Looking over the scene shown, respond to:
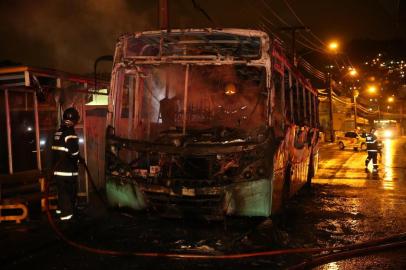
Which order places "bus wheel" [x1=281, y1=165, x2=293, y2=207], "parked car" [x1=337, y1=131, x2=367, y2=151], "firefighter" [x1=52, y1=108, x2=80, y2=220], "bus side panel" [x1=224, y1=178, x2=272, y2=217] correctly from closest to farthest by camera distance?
"bus side panel" [x1=224, y1=178, x2=272, y2=217] < "firefighter" [x1=52, y1=108, x2=80, y2=220] < "bus wheel" [x1=281, y1=165, x2=293, y2=207] < "parked car" [x1=337, y1=131, x2=367, y2=151]

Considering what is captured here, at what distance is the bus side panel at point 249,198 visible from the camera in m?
6.49

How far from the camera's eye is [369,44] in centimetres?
9775

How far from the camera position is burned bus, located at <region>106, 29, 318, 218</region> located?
652 cm

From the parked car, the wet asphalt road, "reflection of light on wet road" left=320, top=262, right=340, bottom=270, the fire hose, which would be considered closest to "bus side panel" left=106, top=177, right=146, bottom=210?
the wet asphalt road

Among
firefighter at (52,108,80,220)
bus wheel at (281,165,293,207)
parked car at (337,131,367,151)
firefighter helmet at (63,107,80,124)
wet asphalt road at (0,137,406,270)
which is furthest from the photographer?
parked car at (337,131,367,151)

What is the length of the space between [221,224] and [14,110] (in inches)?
195

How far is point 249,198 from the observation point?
21.4ft

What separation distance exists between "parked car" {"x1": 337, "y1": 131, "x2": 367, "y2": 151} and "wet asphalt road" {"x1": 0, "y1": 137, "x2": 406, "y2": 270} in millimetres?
23986

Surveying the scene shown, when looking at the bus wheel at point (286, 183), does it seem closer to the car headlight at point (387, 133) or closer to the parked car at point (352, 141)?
the parked car at point (352, 141)

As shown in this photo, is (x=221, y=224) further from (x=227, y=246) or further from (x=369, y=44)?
(x=369, y=44)

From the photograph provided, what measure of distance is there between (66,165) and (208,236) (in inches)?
108

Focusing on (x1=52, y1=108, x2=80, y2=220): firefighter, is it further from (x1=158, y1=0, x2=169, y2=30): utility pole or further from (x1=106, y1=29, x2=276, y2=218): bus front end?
(x1=158, y1=0, x2=169, y2=30): utility pole

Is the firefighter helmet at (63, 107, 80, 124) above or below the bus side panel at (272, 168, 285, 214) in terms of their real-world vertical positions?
above

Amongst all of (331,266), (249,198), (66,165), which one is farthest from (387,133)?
(331,266)
